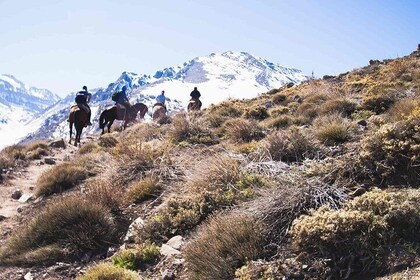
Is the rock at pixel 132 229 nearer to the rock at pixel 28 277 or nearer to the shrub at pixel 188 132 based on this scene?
the rock at pixel 28 277

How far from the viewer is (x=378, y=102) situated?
1042cm

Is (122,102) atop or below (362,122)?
atop

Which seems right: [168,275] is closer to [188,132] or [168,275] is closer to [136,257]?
[136,257]

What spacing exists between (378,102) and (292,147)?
452 centimetres

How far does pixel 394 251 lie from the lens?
3578 millimetres

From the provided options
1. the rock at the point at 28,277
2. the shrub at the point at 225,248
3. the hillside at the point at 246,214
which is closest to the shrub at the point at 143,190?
the hillside at the point at 246,214

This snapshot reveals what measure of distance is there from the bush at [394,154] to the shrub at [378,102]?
15.1ft

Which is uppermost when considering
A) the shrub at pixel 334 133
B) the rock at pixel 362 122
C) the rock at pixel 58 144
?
the rock at pixel 362 122

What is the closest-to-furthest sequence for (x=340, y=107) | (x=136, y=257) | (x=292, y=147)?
1. (x=136, y=257)
2. (x=292, y=147)
3. (x=340, y=107)

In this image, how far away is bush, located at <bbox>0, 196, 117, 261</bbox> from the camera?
601 cm

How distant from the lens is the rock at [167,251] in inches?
207

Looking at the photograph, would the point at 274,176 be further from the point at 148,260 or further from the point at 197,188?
the point at 148,260

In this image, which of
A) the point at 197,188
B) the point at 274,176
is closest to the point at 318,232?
the point at 274,176

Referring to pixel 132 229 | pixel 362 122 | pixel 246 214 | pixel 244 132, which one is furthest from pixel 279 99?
pixel 246 214
